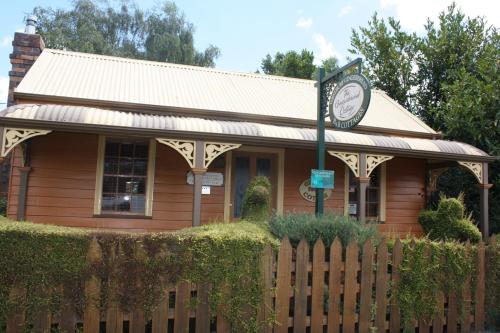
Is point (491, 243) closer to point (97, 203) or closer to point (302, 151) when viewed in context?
point (302, 151)

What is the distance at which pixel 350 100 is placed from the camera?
21.3ft

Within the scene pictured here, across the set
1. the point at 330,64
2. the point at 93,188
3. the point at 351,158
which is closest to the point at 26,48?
the point at 93,188

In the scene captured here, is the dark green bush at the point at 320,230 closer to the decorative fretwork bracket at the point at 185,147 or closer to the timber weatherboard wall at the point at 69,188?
the decorative fretwork bracket at the point at 185,147

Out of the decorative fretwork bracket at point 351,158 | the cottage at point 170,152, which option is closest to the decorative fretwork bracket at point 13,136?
the cottage at point 170,152

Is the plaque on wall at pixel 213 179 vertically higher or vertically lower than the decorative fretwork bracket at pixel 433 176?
lower

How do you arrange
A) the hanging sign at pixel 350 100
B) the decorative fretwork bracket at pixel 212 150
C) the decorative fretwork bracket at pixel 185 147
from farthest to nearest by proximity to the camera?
the decorative fretwork bracket at pixel 212 150 → the decorative fretwork bracket at pixel 185 147 → the hanging sign at pixel 350 100

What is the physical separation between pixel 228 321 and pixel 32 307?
198cm

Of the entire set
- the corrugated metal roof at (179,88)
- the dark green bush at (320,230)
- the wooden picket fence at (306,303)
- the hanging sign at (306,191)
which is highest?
the corrugated metal roof at (179,88)

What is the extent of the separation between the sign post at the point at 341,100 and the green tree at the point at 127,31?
2327cm

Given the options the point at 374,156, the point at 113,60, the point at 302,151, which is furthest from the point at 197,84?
the point at 374,156

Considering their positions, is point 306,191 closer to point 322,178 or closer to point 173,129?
point 173,129

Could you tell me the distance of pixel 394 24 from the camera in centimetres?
1814

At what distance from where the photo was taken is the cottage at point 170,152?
8.31 m

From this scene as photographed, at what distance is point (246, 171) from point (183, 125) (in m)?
2.62
